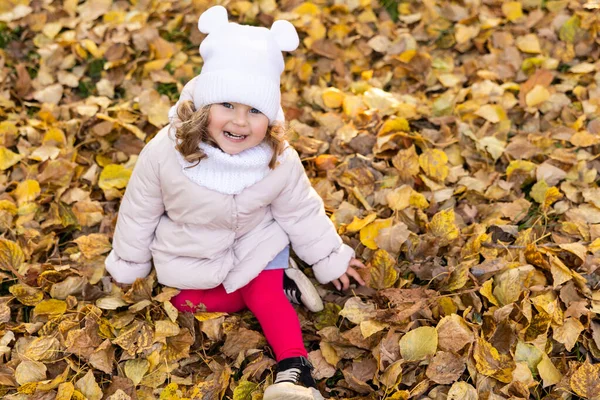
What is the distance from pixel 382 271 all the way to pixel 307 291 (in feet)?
0.72

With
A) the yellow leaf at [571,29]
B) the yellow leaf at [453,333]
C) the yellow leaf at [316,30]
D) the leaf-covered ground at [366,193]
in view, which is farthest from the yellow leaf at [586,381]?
the yellow leaf at [316,30]

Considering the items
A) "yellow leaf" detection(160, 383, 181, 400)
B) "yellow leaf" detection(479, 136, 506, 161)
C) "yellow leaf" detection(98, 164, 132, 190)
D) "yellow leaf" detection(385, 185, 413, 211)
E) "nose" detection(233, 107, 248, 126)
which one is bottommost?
"yellow leaf" detection(160, 383, 181, 400)

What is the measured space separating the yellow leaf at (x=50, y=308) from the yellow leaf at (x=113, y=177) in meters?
0.45

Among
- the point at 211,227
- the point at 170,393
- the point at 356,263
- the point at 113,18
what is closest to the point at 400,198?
the point at 356,263

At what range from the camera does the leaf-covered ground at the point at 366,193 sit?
1566mm

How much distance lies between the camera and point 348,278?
1793mm

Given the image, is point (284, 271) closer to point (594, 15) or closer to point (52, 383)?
point (52, 383)

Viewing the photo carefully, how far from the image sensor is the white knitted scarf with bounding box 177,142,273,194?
58.2 inches


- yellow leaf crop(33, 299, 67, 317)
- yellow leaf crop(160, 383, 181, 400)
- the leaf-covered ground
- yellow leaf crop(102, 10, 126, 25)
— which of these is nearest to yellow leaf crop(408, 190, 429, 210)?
the leaf-covered ground

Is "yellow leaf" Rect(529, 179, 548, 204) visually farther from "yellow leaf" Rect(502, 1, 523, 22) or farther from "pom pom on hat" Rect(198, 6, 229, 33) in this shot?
"pom pom on hat" Rect(198, 6, 229, 33)

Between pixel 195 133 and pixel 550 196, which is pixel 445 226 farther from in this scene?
pixel 195 133

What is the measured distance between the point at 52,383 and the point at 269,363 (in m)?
0.54

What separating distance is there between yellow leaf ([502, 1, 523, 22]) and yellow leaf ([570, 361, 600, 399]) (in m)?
1.63

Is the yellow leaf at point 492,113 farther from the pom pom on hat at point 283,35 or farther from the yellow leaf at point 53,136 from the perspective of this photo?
the yellow leaf at point 53,136
